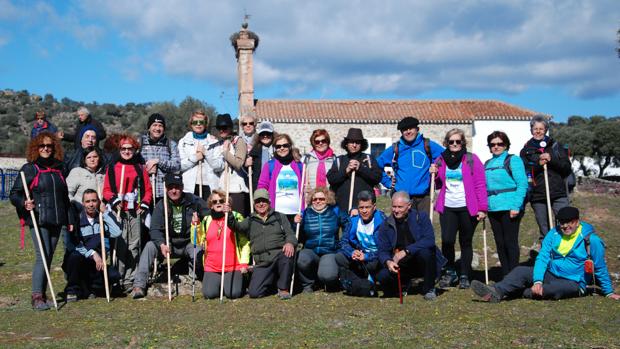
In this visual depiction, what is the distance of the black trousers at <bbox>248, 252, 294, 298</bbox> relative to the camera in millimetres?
7598

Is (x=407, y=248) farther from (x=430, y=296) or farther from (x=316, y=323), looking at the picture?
(x=316, y=323)

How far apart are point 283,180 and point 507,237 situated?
2.93 m

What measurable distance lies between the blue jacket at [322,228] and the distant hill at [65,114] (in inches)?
1265

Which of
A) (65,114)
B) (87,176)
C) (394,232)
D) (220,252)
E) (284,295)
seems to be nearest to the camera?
(394,232)

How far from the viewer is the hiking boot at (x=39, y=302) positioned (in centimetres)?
700

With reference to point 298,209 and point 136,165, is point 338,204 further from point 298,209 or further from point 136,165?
point 136,165

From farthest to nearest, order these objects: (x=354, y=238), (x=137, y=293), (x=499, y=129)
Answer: (x=499, y=129) < (x=354, y=238) < (x=137, y=293)

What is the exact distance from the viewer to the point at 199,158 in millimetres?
8406

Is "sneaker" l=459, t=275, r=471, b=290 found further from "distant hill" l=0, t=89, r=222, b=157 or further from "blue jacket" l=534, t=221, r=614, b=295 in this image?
"distant hill" l=0, t=89, r=222, b=157

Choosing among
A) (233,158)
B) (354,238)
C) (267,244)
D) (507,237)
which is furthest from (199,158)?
(507,237)

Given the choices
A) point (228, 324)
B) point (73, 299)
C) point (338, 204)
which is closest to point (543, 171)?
point (338, 204)

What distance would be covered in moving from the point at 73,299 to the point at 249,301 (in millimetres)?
2118

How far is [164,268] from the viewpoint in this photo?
28.7 feet

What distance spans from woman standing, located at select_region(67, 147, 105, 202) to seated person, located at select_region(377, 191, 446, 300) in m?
3.67
